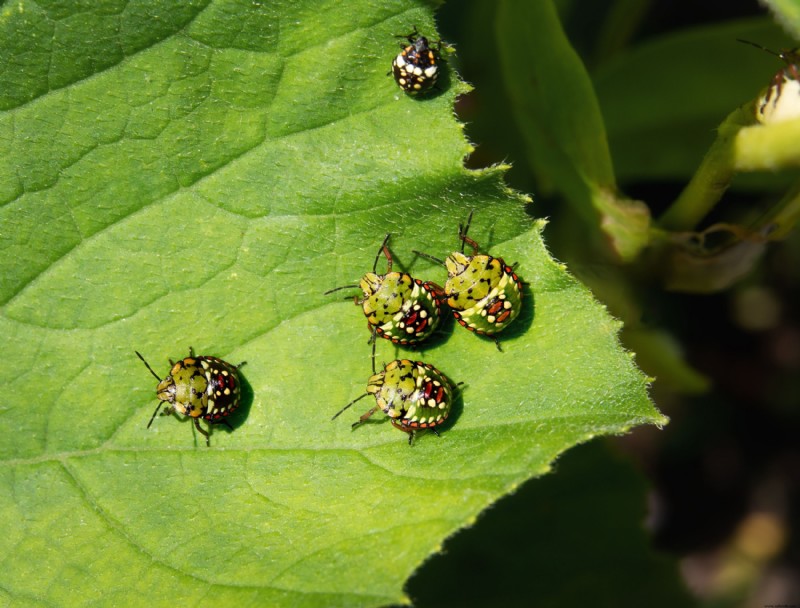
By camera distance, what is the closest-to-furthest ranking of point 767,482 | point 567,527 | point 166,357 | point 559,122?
point 166,357 < point 559,122 < point 567,527 < point 767,482

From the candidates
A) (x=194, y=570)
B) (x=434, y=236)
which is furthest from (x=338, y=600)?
(x=434, y=236)

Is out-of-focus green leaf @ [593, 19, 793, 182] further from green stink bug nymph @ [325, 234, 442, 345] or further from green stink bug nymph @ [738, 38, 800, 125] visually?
green stink bug nymph @ [325, 234, 442, 345]

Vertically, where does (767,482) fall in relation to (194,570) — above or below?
below

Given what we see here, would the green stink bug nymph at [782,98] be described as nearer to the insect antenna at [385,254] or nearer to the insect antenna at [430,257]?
the insect antenna at [430,257]

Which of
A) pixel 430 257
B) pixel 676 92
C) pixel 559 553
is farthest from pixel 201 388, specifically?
pixel 676 92

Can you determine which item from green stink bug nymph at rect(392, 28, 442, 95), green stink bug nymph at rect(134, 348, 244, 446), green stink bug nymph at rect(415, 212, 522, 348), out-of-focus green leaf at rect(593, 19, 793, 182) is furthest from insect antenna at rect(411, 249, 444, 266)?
out-of-focus green leaf at rect(593, 19, 793, 182)

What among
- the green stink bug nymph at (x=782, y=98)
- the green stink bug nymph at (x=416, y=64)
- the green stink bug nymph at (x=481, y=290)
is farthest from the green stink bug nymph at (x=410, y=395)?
the green stink bug nymph at (x=782, y=98)

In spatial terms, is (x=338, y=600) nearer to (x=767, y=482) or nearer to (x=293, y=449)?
(x=293, y=449)

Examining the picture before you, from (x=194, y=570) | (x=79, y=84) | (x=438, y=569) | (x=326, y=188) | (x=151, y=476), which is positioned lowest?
(x=438, y=569)
